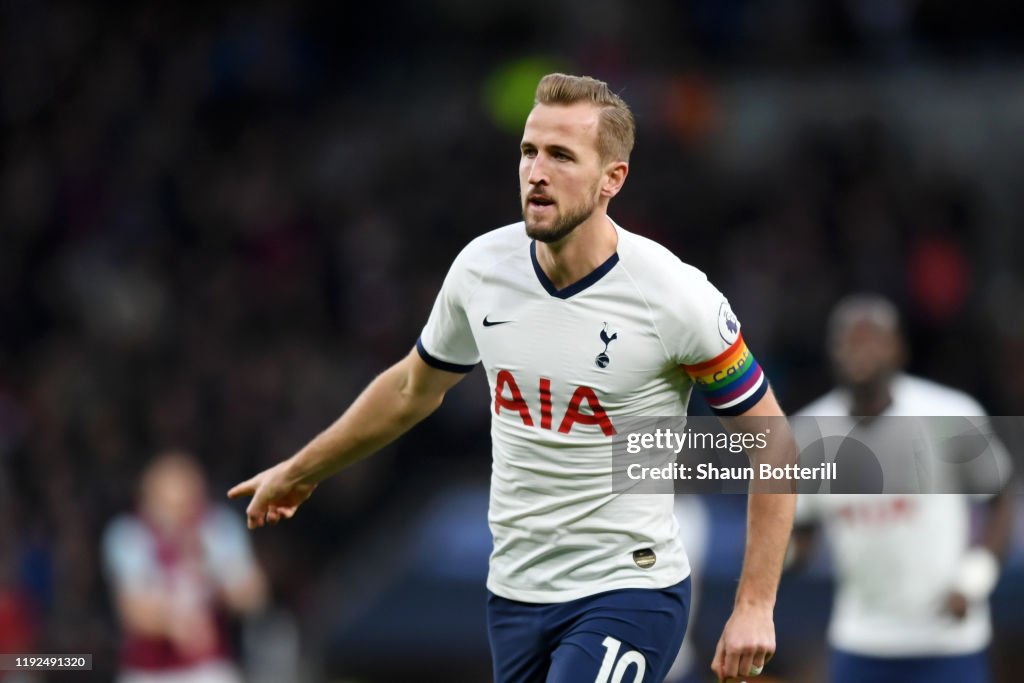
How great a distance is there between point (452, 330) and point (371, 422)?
1.39 feet

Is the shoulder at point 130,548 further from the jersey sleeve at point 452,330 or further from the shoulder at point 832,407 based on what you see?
the jersey sleeve at point 452,330

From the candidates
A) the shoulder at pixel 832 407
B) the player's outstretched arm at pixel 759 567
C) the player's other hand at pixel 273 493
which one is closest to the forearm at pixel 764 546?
the player's outstretched arm at pixel 759 567

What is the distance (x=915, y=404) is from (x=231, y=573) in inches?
187

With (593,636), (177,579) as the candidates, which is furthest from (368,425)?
(177,579)

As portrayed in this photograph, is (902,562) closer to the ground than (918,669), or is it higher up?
higher up

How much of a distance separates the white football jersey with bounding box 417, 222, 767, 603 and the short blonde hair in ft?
0.91

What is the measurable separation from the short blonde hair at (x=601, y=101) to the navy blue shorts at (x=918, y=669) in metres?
3.31

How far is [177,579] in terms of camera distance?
10094 mm

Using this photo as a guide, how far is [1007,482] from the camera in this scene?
7363 millimetres

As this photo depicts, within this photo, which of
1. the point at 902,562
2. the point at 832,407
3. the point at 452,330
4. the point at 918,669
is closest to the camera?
the point at 452,330

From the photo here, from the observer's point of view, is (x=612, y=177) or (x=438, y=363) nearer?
(x=612, y=177)

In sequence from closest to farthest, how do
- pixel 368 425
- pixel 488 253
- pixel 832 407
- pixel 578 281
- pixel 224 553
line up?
pixel 578 281 → pixel 488 253 → pixel 368 425 → pixel 832 407 → pixel 224 553

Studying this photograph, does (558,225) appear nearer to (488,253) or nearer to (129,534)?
(488,253)

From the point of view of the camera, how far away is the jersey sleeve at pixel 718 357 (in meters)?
4.66
